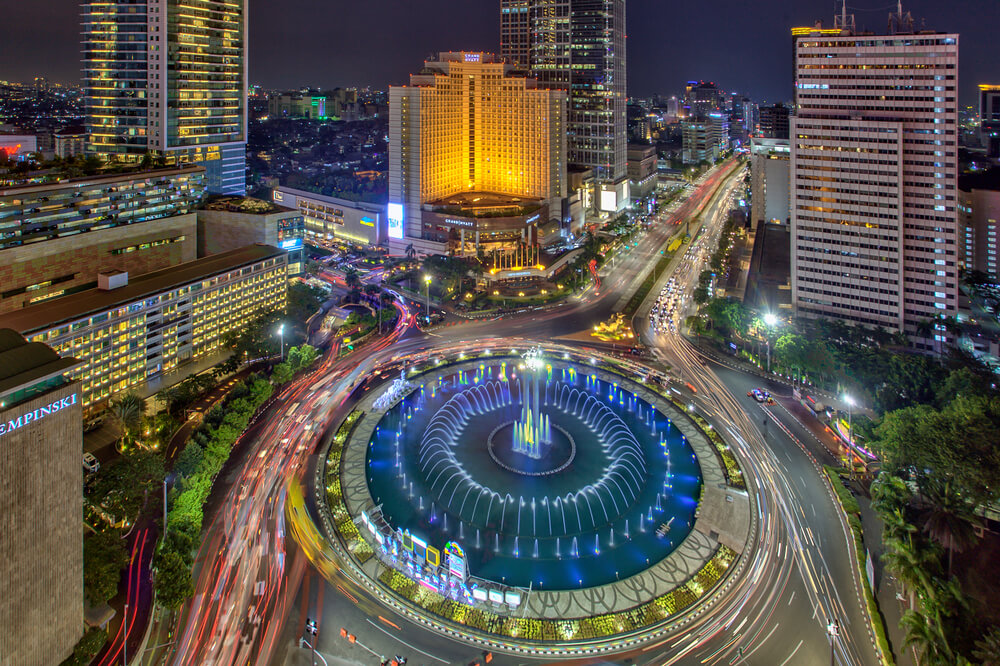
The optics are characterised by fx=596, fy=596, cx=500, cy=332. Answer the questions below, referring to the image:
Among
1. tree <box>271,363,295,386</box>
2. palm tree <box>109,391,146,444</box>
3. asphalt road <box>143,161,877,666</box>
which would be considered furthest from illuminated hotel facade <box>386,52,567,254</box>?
palm tree <box>109,391,146,444</box>

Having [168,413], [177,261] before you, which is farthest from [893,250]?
[177,261]

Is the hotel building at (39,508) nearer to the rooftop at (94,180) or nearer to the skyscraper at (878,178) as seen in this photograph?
the rooftop at (94,180)

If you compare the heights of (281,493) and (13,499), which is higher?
(13,499)

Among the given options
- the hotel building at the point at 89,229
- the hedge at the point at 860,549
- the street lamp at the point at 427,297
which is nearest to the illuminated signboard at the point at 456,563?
the hedge at the point at 860,549

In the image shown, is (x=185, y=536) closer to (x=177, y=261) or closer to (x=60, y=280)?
(x=60, y=280)

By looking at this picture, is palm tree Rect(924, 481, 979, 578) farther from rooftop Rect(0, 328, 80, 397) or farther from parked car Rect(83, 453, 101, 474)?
parked car Rect(83, 453, 101, 474)
